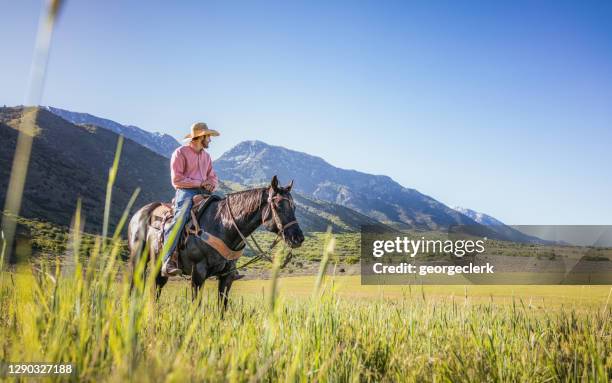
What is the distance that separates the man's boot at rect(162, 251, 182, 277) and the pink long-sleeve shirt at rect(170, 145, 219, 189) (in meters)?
1.39

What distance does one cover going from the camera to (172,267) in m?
7.43

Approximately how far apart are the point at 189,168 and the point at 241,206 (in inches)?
60.4

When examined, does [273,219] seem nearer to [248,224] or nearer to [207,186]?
[248,224]

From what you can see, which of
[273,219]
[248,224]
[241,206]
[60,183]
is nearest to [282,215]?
[273,219]

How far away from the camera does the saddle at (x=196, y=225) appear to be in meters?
7.29

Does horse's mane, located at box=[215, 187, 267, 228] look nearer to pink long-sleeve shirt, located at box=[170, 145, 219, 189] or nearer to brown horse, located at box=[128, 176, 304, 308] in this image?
brown horse, located at box=[128, 176, 304, 308]

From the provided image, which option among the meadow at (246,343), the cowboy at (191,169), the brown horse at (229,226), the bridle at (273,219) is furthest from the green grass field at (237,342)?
the cowboy at (191,169)

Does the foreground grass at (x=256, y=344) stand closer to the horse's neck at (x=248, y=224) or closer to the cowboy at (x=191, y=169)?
the horse's neck at (x=248, y=224)

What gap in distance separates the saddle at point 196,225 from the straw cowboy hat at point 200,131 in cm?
126

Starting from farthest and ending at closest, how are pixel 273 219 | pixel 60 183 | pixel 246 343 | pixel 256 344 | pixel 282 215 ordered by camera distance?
1. pixel 60 183
2. pixel 273 219
3. pixel 282 215
4. pixel 256 344
5. pixel 246 343

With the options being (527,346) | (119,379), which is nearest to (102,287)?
(119,379)

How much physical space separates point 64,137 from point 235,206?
218m

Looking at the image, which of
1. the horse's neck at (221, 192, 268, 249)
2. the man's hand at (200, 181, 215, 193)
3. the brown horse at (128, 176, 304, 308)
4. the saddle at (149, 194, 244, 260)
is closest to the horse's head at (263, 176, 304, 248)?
the brown horse at (128, 176, 304, 308)

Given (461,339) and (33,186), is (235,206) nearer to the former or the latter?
(461,339)
